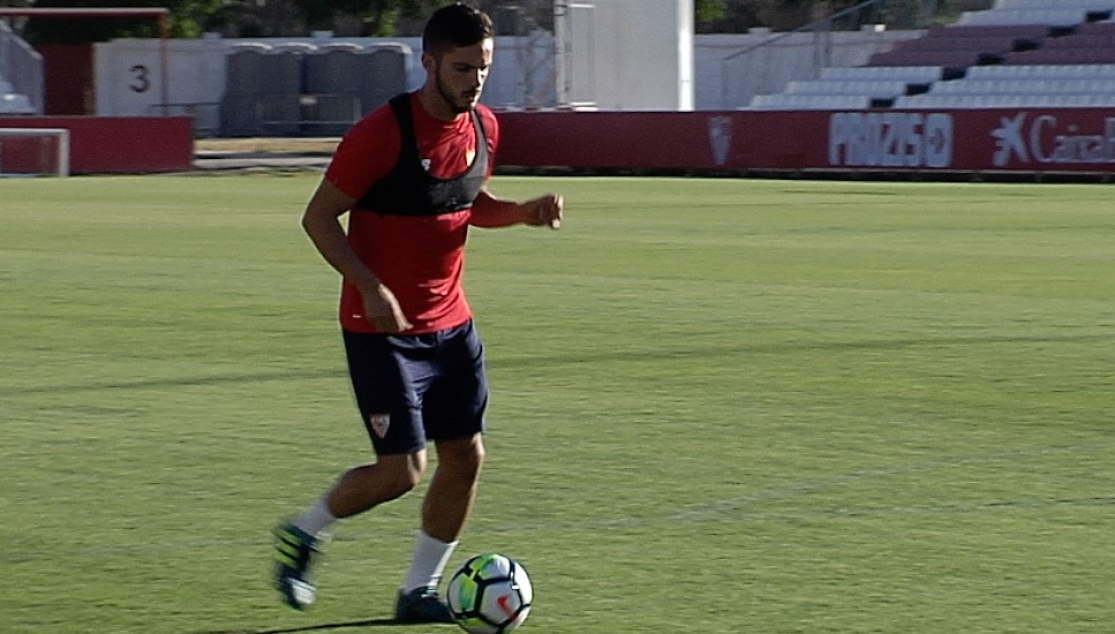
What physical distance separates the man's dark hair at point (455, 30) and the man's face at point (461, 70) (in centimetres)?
2

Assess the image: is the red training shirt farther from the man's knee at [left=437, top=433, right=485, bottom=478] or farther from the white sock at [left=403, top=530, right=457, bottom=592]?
the white sock at [left=403, top=530, right=457, bottom=592]

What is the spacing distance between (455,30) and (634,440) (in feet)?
12.0

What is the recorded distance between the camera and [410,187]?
561 cm

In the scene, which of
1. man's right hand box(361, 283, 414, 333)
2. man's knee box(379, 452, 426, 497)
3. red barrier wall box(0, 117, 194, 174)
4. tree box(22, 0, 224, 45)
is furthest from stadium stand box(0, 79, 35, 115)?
man's right hand box(361, 283, 414, 333)

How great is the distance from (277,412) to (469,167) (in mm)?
4134

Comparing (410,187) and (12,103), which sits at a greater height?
(410,187)

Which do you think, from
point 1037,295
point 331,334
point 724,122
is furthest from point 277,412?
point 724,122

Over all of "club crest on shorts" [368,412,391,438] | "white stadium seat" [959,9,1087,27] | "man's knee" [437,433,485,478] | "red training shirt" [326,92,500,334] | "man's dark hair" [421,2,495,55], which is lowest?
"man's knee" [437,433,485,478]

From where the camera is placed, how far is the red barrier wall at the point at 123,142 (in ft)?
118

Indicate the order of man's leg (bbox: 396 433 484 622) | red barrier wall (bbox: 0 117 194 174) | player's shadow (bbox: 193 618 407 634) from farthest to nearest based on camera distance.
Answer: red barrier wall (bbox: 0 117 194 174), man's leg (bbox: 396 433 484 622), player's shadow (bbox: 193 618 407 634)

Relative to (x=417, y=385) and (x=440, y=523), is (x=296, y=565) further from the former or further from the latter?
(x=417, y=385)

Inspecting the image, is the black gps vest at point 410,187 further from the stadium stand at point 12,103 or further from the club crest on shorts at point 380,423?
the stadium stand at point 12,103

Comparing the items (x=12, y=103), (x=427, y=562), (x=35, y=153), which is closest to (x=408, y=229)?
(x=427, y=562)

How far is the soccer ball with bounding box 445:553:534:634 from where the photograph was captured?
18.2 ft
